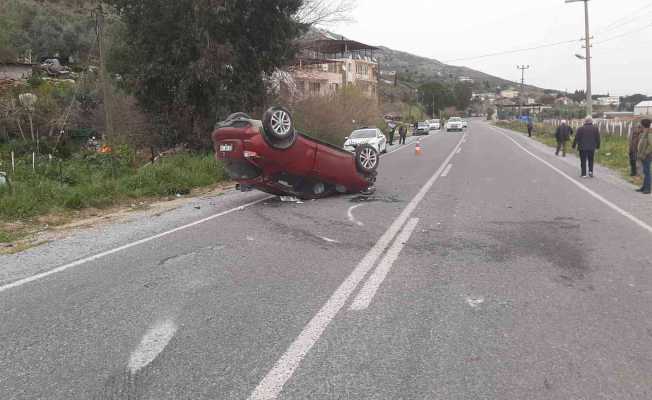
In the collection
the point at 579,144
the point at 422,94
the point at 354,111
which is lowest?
the point at 579,144

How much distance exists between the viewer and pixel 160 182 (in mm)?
13430

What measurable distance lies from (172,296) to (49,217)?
6085 millimetres

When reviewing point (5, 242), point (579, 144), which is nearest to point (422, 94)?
point (579, 144)

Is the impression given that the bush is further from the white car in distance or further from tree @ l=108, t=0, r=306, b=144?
the white car in distance

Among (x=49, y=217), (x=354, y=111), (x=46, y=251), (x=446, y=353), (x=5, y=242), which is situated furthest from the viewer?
(x=354, y=111)

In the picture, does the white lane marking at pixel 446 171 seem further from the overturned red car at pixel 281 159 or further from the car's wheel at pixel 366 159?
the overturned red car at pixel 281 159

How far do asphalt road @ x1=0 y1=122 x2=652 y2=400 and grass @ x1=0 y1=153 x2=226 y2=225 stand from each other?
2.52 metres

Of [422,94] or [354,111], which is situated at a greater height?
[422,94]

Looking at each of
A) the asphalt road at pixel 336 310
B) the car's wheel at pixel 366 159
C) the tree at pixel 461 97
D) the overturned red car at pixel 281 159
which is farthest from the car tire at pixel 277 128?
the tree at pixel 461 97

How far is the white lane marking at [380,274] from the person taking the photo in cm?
489

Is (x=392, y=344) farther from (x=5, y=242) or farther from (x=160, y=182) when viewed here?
(x=160, y=182)

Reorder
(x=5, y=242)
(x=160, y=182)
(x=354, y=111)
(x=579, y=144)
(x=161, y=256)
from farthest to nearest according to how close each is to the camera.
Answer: (x=354, y=111), (x=579, y=144), (x=160, y=182), (x=5, y=242), (x=161, y=256)

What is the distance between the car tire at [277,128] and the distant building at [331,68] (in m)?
13.4

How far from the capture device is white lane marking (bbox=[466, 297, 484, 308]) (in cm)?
480
